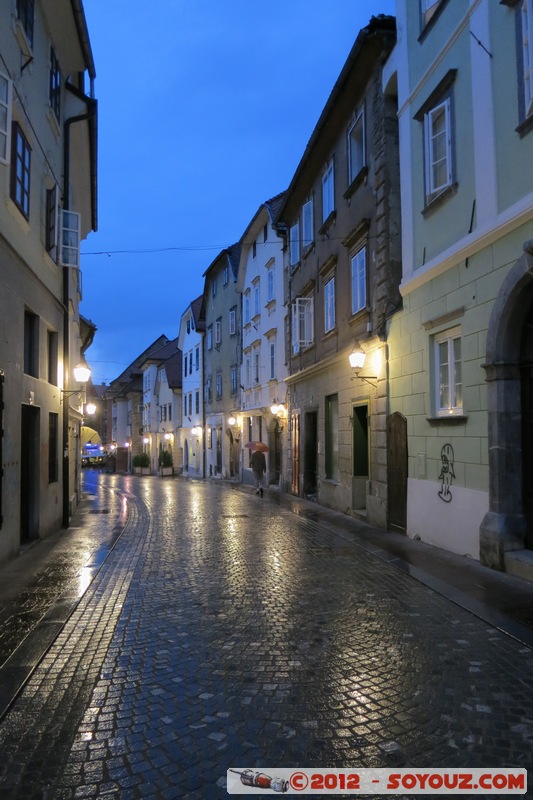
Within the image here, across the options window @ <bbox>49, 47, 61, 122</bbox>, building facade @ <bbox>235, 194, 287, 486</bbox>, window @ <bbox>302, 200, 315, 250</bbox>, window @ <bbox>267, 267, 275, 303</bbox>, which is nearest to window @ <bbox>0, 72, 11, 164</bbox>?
window @ <bbox>49, 47, 61, 122</bbox>

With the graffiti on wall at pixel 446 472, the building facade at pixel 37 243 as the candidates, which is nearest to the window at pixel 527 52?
the graffiti on wall at pixel 446 472

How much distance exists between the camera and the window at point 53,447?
11776 millimetres

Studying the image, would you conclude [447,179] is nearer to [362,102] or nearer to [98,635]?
[362,102]

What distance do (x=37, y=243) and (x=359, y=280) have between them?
724 centimetres

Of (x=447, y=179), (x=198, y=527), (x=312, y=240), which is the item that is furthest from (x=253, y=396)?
(x=447, y=179)

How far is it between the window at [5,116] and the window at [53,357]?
Answer: 16.4ft

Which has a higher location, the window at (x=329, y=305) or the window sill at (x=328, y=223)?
the window sill at (x=328, y=223)

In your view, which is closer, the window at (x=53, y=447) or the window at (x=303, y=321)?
the window at (x=53, y=447)

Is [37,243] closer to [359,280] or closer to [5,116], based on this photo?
[5,116]

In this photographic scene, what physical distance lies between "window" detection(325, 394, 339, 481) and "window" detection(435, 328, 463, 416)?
6.51 metres

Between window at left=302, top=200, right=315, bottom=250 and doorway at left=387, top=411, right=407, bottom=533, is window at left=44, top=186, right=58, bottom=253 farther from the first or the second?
window at left=302, top=200, right=315, bottom=250

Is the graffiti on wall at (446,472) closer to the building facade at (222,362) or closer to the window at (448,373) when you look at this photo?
the window at (448,373)

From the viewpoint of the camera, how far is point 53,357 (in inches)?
485

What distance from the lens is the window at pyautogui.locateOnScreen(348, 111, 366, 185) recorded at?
1384 cm
